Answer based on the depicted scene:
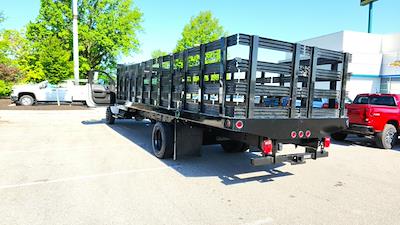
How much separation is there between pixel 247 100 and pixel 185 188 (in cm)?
175

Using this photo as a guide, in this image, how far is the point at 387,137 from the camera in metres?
9.23

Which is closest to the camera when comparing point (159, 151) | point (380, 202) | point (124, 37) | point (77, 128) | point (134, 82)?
point (380, 202)

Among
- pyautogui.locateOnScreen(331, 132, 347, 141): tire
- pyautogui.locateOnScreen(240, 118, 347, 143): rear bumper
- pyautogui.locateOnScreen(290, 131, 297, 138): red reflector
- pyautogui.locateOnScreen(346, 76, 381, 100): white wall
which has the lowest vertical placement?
pyautogui.locateOnScreen(331, 132, 347, 141): tire

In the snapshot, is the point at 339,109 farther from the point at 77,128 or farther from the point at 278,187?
the point at 77,128

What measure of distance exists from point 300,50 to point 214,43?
143cm

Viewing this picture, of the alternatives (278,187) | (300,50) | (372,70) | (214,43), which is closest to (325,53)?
(300,50)

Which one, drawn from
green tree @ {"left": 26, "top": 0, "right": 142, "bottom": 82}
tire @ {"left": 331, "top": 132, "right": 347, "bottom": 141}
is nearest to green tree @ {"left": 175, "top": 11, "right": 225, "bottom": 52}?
green tree @ {"left": 26, "top": 0, "right": 142, "bottom": 82}

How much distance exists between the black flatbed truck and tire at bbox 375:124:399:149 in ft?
14.8

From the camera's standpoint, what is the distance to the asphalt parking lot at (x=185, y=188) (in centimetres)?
380

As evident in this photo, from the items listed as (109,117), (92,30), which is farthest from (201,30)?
(109,117)

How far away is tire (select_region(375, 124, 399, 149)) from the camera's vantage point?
9.13m

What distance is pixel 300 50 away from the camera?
4.93m

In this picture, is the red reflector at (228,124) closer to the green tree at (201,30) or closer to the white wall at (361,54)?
the white wall at (361,54)

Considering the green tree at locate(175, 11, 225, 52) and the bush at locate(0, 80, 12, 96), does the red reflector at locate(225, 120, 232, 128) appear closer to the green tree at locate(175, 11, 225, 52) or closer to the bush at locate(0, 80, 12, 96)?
the bush at locate(0, 80, 12, 96)
